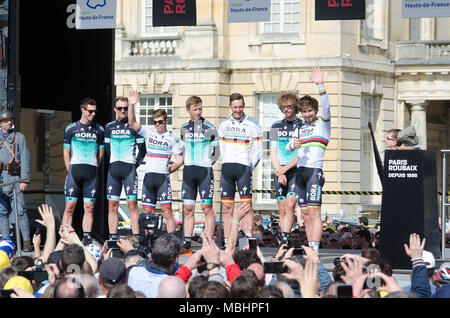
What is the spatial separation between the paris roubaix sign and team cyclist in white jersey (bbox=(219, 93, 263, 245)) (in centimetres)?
361

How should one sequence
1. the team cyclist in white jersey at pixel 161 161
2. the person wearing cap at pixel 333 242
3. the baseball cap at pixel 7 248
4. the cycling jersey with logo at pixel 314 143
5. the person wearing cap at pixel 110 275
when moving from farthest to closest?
the person wearing cap at pixel 333 242 < the team cyclist in white jersey at pixel 161 161 < the cycling jersey with logo at pixel 314 143 < the baseball cap at pixel 7 248 < the person wearing cap at pixel 110 275

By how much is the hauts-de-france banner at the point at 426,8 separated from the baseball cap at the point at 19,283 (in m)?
9.29

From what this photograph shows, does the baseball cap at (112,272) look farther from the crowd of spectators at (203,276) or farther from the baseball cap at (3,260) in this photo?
the baseball cap at (3,260)

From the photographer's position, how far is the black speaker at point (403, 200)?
41.9 ft

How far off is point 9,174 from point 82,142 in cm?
143

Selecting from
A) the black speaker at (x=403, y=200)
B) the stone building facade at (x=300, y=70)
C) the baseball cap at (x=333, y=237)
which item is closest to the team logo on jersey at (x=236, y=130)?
the black speaker at (x=403, y=200)

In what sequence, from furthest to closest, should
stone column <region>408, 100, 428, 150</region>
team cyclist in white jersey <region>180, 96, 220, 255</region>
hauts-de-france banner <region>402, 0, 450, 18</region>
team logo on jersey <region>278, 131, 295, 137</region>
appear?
stone column <region>408, 100, 428, 150</region> → hauts-de-france banner <region>402, 0, 450, 18</region> → team cyclist in white jersey <region>180, 96, 220, 255</region> → team logo on jersey <region>278, 131, 295, 137</region>

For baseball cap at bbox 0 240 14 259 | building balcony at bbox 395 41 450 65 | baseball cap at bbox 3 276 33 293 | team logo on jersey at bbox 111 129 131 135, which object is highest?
building balcony at bbox 395 41 450 65

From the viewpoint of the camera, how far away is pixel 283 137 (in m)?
13.8

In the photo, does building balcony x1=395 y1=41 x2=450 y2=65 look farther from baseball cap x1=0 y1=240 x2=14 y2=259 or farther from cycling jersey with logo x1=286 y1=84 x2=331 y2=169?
baseball cap x1=0 y1=240 x2=14 y2=259

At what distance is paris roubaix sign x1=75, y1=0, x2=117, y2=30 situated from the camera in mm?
16234

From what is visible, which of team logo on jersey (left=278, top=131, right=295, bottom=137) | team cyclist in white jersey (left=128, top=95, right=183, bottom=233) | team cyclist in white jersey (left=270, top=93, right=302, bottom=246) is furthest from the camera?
team cyclist in white jersey (left=128, top=95, right=183, bottom=233)

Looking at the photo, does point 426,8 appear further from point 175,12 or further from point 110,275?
point 110,275

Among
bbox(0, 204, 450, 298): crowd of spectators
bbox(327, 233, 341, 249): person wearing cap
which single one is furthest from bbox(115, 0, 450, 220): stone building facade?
bbox(0, 204, 450, 298): crowd of spectators
